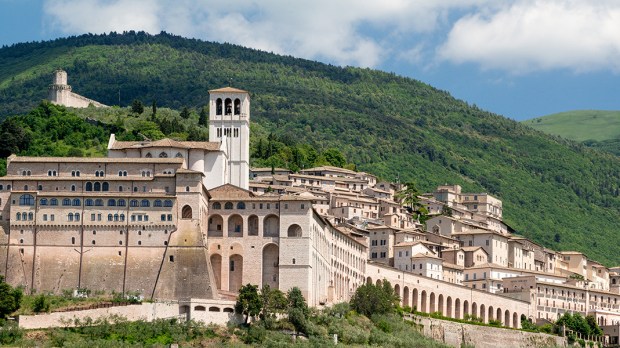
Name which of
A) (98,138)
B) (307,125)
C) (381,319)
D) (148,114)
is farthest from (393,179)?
(381,319)

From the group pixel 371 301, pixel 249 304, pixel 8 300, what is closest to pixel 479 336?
pixel 371 301

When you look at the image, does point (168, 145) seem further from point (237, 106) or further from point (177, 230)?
point (237, 106)

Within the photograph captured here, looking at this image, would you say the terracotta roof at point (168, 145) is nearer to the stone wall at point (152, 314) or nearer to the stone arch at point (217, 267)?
the stone arch at point (217, 267)

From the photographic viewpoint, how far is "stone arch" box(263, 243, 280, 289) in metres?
90.6

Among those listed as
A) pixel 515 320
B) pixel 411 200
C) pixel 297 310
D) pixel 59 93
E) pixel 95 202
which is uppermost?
pixel 59 93

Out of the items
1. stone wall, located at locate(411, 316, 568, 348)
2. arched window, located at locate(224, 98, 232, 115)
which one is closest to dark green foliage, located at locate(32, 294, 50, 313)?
arched window, located at locate(224, 98, 232, 115)

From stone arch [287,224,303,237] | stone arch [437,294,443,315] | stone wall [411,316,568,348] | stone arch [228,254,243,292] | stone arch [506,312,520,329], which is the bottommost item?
stone wall [411,316,568,348]

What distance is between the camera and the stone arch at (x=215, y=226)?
302 ft

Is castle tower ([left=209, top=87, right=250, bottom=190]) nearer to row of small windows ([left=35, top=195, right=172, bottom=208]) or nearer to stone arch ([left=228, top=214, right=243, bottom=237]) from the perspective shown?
stone arch ([left=228, top=214, right=243, bottom=237])

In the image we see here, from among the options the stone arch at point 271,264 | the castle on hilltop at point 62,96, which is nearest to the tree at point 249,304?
the stone arch at point 271,264

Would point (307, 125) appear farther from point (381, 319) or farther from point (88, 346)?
point (88, 346)

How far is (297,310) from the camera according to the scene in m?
86.3

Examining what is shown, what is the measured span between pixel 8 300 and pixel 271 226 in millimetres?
18337

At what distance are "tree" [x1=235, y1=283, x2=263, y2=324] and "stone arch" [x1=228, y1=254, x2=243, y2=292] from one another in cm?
515
